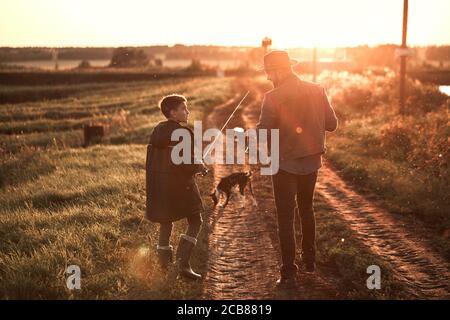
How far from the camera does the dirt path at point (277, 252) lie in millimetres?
5312

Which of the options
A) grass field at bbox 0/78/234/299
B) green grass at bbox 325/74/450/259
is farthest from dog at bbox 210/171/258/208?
green grass at bbox 325/74/450/259

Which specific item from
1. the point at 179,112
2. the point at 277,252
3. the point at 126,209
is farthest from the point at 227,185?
the point at 179,112

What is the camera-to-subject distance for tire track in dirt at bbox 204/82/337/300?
5.26 m

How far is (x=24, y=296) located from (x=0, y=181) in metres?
9.37

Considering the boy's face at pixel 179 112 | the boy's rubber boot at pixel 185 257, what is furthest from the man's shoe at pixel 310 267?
the boy's face at pixel 179 112

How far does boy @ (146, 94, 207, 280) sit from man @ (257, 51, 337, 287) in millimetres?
967

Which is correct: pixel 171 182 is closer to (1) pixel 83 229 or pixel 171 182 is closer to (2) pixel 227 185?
(1) pixel 83 229

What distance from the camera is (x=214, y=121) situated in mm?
21828

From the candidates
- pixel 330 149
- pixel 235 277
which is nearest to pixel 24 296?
pixel 235 277

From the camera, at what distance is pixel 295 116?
5.19 metres

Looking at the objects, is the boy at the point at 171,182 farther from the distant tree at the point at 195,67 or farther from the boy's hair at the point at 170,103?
the distant tree at the point at 195,67

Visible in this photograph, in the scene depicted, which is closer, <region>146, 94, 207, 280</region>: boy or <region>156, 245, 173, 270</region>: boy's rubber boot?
<region>146, 94, 207, 280</region>: boy

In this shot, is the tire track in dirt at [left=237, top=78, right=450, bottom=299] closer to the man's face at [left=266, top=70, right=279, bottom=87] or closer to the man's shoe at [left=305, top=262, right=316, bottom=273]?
the man's shoe at [left=305, top=262, right=316, bottom=273]
